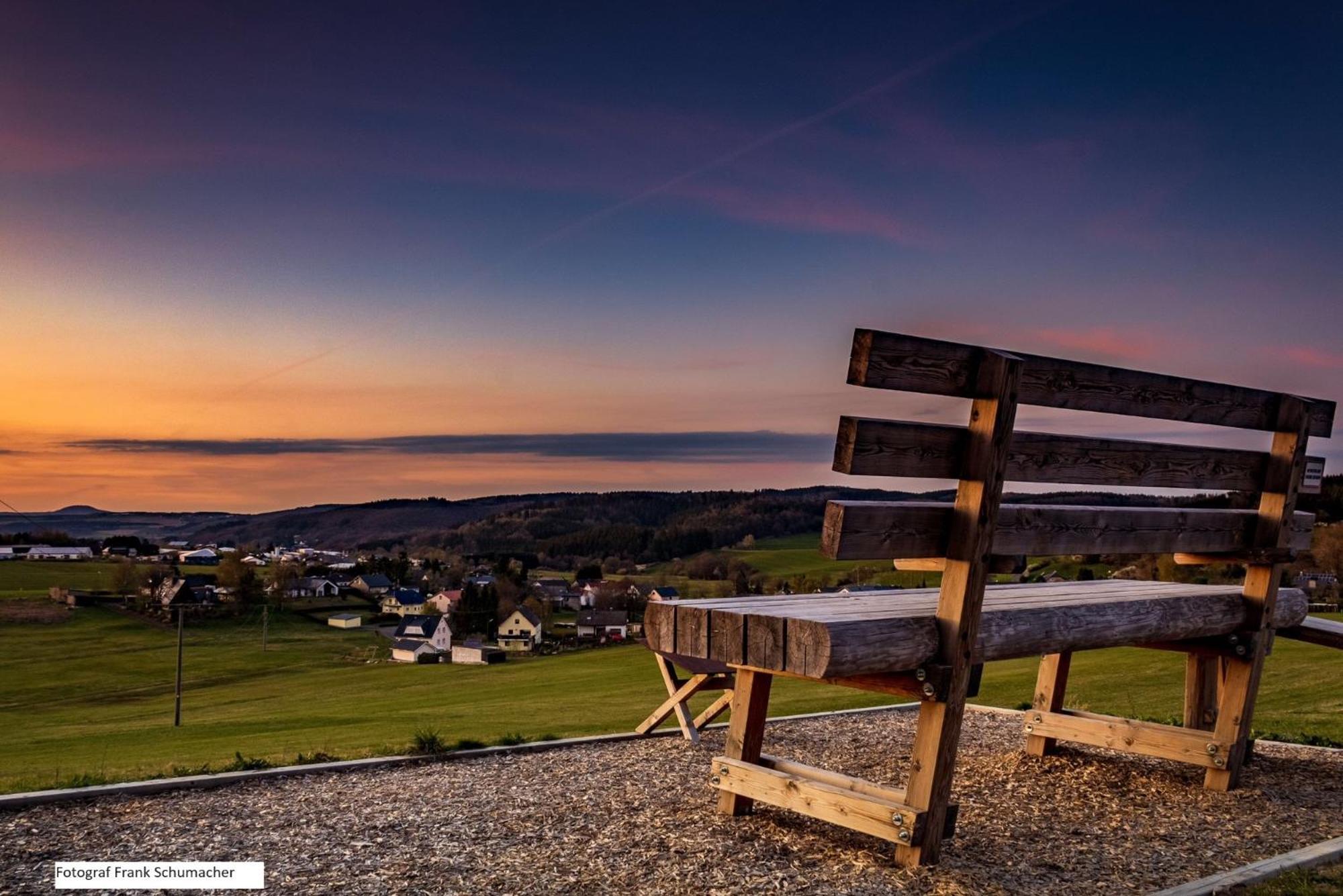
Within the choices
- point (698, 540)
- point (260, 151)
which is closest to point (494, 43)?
point (260, 151)

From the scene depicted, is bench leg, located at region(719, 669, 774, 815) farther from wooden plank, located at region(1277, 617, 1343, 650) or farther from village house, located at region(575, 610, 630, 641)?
village house, located at region(575, 610, 630, 641)

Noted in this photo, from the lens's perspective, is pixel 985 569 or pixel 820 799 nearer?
pixel 985 569

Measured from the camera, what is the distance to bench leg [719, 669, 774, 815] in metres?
5.52

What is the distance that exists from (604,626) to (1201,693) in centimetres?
5132

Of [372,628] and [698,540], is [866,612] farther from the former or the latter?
[372,628]

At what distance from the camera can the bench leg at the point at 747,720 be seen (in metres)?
5.52

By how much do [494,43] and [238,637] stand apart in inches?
2304

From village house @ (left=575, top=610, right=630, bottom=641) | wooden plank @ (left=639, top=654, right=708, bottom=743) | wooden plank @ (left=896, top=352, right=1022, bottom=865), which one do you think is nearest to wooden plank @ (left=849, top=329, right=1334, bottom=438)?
wooden plank @ (left=896, top=352, right=1022, bottom=865)

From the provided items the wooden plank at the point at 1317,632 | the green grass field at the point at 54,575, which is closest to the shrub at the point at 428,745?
the wooden plank at the point at 1317,632

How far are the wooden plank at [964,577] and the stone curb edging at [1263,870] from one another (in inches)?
38.5

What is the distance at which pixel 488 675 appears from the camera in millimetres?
33219

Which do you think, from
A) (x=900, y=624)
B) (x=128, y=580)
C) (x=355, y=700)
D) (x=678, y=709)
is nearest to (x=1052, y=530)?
(x=900, y=624)

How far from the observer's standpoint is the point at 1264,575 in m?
6.64

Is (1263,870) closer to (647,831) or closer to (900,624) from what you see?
(900,624)
